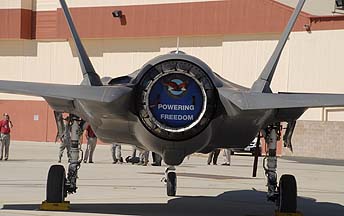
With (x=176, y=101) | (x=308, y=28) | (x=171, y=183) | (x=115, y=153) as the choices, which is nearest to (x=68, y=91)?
(x=176, y=101)

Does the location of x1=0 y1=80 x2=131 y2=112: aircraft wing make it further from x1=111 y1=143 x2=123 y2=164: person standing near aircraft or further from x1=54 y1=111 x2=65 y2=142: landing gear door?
x1=111 y1=143 x2=123 y2=164: person standing near aircraft

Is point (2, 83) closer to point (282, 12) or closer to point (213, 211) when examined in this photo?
point (213, 211)

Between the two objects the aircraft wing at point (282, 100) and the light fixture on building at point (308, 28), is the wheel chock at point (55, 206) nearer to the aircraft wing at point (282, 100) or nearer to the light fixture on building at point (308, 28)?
the aircraft wing at point (282, 100)

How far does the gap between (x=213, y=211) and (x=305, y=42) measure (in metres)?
30.5

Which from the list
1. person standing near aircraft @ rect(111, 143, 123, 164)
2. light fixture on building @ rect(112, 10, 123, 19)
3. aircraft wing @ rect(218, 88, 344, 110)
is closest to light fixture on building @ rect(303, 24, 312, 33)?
light fixture on building @ rect(112, 10, 123, 19)

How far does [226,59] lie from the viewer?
4650cm

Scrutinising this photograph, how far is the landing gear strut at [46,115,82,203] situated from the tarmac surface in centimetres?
37

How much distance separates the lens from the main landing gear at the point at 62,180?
12.7 meters

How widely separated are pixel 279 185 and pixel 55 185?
12.9 feet

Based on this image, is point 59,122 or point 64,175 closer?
point 64,175

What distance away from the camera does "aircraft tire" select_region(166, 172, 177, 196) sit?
1576 centimetres

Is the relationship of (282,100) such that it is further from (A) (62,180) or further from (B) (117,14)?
(B) (117,14)

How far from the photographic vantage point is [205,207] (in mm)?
14523

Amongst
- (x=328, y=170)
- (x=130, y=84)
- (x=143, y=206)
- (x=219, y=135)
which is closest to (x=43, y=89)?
(x=130, y=84)
